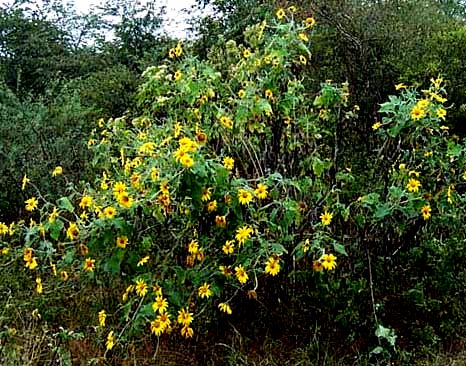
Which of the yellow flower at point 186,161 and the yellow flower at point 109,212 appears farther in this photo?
the yellow flower at point 109,212

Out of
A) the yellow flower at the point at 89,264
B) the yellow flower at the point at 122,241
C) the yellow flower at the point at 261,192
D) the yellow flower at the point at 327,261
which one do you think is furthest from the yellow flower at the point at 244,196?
the yellow flower at the point at 89,264

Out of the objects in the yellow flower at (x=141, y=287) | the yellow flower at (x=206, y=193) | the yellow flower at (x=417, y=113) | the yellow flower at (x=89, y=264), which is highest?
the yellow flower at (x=417, y=113)

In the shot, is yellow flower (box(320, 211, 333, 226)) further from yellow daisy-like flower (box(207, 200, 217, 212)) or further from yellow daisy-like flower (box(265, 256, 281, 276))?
yellow daisy-like flower (box(207, 200, 217, 212))

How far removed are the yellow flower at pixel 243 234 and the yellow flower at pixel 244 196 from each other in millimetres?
116

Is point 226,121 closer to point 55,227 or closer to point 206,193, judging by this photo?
point 206,193

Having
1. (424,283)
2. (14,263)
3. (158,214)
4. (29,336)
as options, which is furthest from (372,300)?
(14,263)

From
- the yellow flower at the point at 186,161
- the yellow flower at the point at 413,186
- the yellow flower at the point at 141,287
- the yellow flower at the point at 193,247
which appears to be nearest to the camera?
the yellow flower at the point at 186,161

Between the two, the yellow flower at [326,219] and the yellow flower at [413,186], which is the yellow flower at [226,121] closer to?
the yellow flower at [326,219]

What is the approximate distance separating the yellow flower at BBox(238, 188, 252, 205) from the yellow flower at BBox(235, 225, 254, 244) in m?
0.12

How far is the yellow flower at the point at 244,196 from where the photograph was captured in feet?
9.27

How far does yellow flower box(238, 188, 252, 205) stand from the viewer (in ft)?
9.27

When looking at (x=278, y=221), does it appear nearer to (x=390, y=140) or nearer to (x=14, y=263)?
(x=390, y=140)

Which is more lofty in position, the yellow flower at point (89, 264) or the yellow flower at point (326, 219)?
the yellow flower at point (326, 219)

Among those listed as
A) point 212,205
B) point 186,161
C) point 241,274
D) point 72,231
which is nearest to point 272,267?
point 241,274
